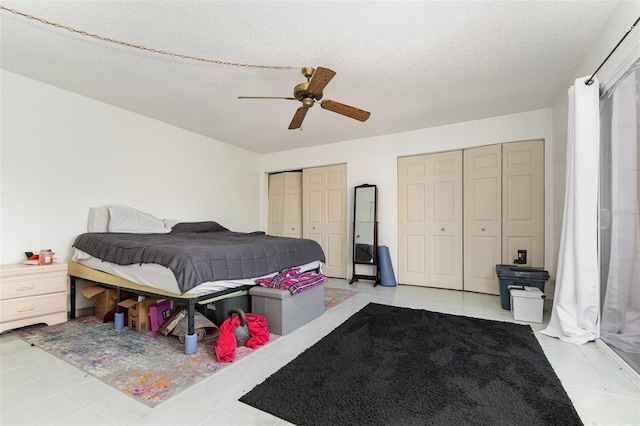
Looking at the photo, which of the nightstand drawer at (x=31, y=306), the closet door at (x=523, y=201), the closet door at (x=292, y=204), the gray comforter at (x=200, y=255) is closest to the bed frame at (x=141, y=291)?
the gray comforter at (x=200, y=255)

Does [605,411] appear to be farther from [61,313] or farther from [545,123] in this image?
[61,313]

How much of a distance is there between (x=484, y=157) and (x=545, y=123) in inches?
31.4

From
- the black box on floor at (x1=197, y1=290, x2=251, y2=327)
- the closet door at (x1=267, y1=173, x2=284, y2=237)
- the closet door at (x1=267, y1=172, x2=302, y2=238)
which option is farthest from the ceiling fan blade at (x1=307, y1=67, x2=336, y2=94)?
the closet door at (x1=267, y1=173, x2=284, y2=237)

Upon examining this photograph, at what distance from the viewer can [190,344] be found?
2268 millimetres

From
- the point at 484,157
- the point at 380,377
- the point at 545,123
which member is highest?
the point at 545,123

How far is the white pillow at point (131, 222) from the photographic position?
348cm

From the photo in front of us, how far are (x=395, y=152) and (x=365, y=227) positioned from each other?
4.47ft

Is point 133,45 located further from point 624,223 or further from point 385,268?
point 385,268

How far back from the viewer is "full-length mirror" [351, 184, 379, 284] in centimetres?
488

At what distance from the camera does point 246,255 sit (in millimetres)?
2686

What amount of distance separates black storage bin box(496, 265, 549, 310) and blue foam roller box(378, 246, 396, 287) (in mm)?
1607

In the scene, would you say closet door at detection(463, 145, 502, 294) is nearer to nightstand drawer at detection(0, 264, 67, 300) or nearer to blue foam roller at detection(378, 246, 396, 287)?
blue foam roller at detection(378, 246, 396, 287)

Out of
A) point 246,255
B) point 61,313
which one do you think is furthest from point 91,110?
point 246,255

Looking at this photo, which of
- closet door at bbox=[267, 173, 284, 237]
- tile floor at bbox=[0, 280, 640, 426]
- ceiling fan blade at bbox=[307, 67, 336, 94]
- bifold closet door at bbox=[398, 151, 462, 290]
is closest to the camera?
tile floor at bbox=[0, 280, 640, 426]
